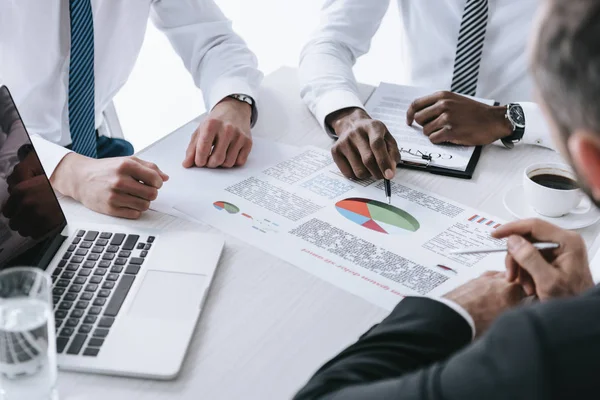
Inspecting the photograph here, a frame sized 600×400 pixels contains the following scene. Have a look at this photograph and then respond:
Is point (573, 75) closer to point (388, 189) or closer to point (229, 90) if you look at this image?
point (388, 189)

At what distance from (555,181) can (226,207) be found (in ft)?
1.86

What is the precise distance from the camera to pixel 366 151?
1.20 metres

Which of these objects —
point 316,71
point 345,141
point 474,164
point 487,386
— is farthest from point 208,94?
point 487,386

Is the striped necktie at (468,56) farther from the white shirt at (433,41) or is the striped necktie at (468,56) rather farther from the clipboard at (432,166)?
the clipboard at (432,166)

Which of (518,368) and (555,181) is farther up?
(518,368)

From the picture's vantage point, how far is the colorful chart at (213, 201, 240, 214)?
3.61ft

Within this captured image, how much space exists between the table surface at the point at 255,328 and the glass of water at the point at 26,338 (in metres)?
0.04

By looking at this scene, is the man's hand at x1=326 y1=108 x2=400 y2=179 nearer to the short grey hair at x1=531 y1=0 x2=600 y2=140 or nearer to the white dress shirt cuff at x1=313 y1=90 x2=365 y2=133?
the white dress shirt cuff at x1=313 y1=90 x2=365 y2=133

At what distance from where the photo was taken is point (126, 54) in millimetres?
1649

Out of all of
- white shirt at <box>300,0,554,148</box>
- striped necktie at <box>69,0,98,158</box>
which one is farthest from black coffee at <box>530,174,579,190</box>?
striped necktie at <box>69,0,98,158</box>

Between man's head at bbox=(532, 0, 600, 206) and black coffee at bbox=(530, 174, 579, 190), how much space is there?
540 millimetres

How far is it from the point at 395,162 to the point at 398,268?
30 cm

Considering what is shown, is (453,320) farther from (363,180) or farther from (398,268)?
(363,180)

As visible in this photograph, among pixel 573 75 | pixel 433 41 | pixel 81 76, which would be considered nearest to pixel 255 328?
pixel 573 75
